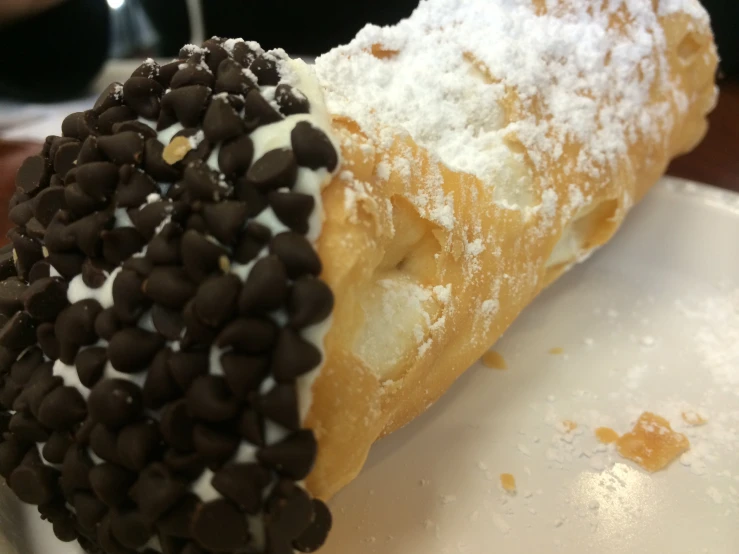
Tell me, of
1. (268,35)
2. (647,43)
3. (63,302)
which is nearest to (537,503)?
(63,302)

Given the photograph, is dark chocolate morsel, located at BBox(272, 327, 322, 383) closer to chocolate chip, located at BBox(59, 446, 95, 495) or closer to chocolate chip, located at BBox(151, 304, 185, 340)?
chocolate chip, located at BBox(151, 304, 185, 340)

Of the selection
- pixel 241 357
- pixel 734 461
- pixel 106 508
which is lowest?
pixel 734 461

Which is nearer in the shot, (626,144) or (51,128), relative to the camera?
(626,144)

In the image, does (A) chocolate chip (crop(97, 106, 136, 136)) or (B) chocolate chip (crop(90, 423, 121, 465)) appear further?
(A) chocolate chip (crop(97, 106, 136, 136))

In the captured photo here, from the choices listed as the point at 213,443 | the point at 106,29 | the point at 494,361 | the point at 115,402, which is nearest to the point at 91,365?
the point at 115,402

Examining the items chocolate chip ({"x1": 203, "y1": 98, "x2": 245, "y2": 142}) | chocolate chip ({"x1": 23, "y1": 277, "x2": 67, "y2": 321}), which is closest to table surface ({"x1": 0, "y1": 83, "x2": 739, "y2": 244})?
chocolate chip ({"x1": 23, "y1": 277, "x2": 67, "y2": 321})

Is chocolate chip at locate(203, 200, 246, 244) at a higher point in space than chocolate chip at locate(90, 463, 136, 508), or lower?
higher

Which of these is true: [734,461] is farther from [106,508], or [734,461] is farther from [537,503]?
[106,508]
